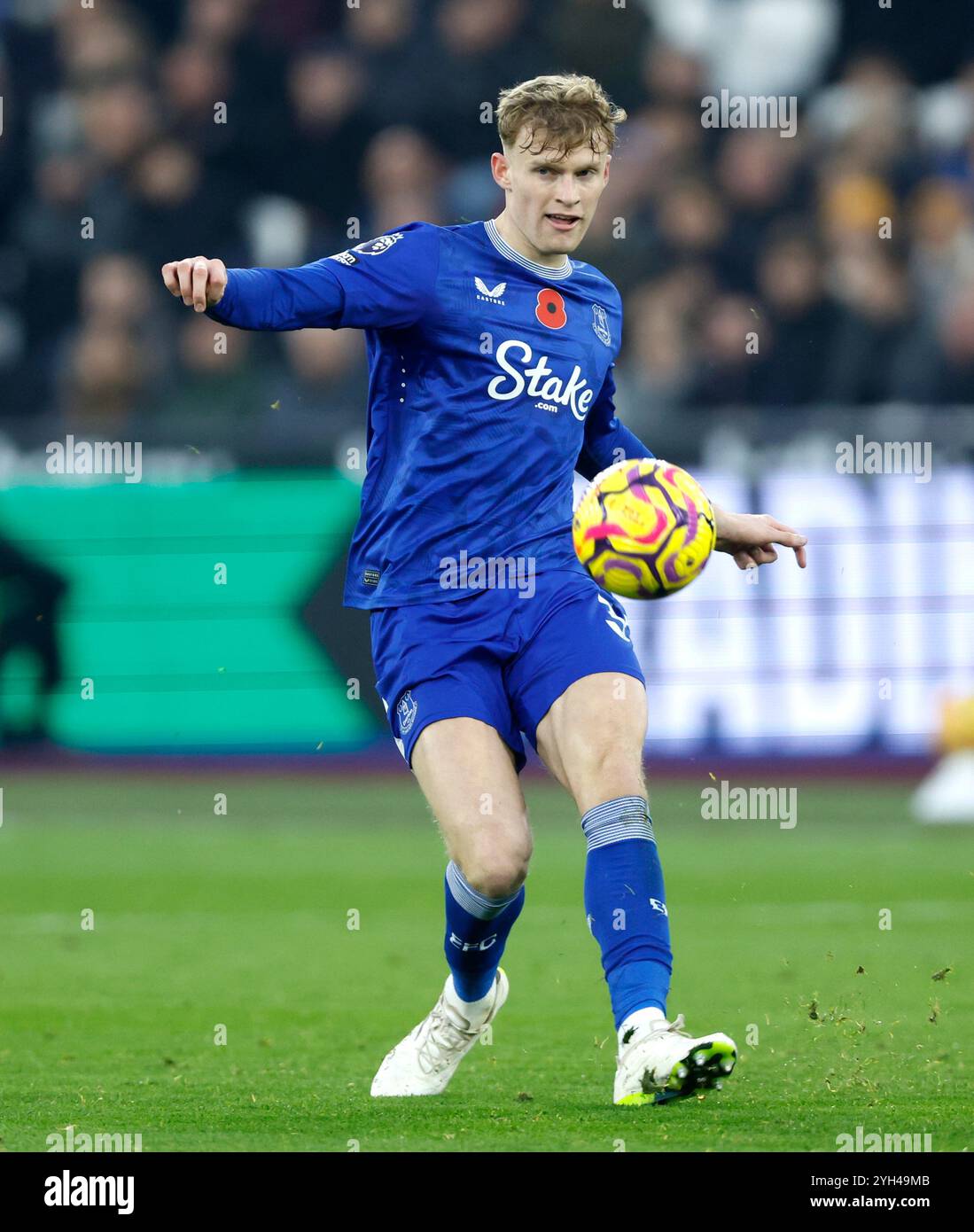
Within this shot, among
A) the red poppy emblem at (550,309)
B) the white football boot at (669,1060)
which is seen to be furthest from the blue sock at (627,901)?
the red poppy emblem at (550,309)

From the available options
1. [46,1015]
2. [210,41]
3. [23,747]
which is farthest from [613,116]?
[210,41]

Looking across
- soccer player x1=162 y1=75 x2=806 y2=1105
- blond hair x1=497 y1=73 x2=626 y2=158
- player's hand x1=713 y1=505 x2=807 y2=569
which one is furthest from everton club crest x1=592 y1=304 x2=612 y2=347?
player's hand x1=713 y1=505 x2=807 y2=569

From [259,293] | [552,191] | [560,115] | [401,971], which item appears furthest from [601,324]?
[401,971]

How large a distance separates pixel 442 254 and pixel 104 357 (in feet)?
28.7

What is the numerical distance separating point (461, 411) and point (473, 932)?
1309 millimetres

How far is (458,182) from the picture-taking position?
13688mm

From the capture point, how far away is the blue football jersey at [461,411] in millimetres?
5074

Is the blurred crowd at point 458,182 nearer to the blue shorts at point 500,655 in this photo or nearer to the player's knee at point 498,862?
the blue shorts at point 500,655

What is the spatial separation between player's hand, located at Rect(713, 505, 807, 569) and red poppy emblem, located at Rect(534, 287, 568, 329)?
63 cm

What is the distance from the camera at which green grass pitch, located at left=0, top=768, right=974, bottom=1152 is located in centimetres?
459

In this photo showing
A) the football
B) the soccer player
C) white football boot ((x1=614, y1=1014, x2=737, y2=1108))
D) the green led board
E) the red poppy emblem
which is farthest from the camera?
the green led board

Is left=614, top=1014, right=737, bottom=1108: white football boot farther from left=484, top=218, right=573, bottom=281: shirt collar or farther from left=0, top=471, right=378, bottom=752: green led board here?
left=0, top=471, right=378, bottom=752: green led board

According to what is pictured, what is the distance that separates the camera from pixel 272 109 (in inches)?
558

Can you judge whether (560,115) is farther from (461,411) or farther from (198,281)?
(198,281)
